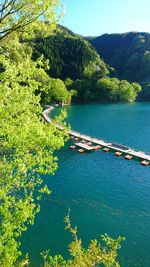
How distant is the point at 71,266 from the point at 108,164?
46720 mm

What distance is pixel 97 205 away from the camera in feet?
134

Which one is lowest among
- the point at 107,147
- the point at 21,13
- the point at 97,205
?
the point at 107,147

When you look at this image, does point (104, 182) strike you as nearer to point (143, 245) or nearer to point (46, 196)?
point (46, 196)

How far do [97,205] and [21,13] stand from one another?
104 ft

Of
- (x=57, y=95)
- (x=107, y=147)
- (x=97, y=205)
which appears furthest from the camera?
(x=57, y=95)

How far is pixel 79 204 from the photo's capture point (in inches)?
1626

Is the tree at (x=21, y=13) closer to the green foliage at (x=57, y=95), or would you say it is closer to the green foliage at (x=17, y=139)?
the green foliage at (x=17, y=139)

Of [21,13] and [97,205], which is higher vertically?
[21,13]

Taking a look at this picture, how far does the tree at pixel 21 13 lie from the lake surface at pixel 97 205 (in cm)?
2353

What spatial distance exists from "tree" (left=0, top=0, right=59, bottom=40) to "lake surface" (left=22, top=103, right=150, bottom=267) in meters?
23.5

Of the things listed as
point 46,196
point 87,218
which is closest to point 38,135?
point 87,218

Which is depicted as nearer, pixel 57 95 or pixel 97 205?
pixel 97 205

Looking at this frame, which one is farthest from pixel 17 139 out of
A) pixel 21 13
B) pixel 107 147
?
pixel 107 147

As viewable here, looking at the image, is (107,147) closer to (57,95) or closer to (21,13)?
(21,13)
